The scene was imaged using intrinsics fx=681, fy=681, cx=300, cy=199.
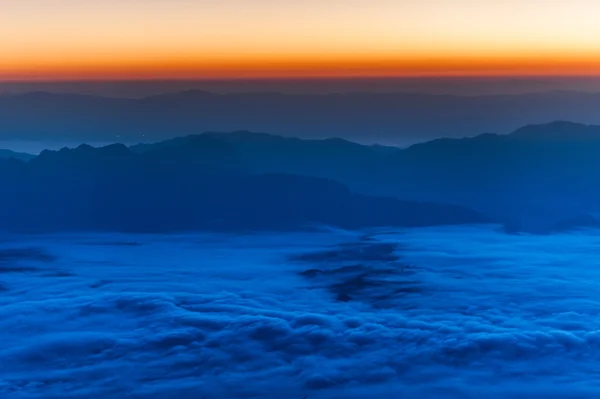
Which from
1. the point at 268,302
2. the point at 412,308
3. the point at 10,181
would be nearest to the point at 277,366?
the point at 268,302

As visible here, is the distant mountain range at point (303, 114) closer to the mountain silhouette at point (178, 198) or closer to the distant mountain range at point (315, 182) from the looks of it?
the distant mountain range at point (315, 182)

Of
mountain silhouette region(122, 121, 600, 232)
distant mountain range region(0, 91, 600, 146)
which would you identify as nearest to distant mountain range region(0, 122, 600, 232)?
mountain silhouette region(122, 121, 600, 232)

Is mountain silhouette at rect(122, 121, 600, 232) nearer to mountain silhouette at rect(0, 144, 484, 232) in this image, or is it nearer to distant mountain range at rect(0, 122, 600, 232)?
distant mountain range at rect(0, 122, 600, 232)

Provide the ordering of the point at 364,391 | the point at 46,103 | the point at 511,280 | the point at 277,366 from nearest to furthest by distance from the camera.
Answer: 1. the point at 364,391
2. the point at 277,366
3. the point at 511,280
4. the point at 46,103

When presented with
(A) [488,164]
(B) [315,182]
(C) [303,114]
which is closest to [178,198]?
(B) [315,182]

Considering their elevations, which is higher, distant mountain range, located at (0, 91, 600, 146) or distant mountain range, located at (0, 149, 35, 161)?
distant mountain range, located at (0, 91, 600, 146)

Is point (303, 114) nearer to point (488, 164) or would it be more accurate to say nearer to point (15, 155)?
point (488, 164)

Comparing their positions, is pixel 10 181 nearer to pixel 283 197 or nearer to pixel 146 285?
pixel 146 285
